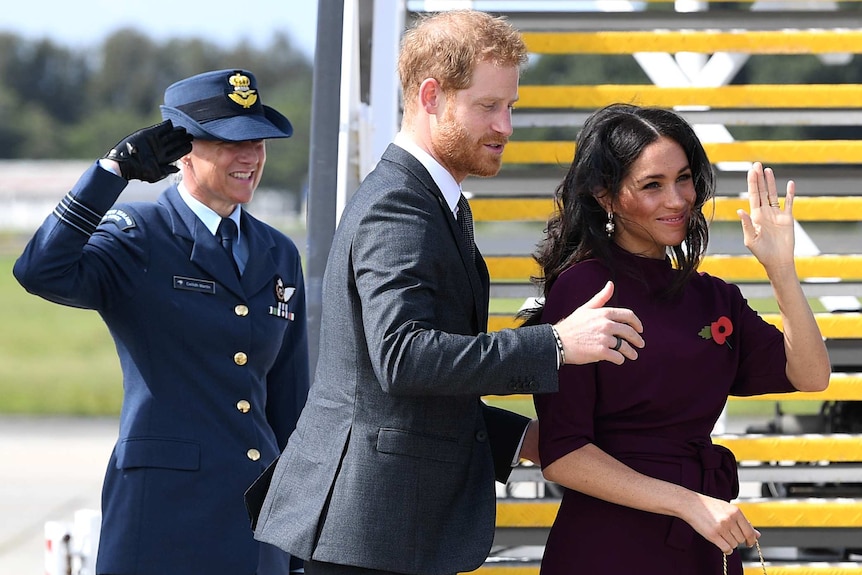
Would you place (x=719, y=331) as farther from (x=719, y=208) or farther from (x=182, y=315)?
(x=719, y=208)

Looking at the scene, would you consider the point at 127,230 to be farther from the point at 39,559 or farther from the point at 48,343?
the point at 48,343

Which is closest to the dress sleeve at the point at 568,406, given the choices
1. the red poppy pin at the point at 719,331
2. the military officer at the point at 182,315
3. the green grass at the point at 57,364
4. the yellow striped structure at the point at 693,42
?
the red poppy pin at the point at 719,331

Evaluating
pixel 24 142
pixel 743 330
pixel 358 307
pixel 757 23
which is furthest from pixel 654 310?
pixel 24 142

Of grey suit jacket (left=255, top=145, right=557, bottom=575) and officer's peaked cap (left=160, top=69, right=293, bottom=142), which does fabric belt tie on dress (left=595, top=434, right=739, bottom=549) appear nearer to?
grey suit jacket (left=255, top=145, right=557, bottom=575)

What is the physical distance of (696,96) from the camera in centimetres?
447

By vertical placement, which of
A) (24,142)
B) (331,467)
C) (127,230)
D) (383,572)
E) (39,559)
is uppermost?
(24,142)

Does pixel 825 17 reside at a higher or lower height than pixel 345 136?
higher

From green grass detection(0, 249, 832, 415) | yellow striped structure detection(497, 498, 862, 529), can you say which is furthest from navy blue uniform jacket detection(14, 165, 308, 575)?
green grass detection(0, 249, 832, 415)

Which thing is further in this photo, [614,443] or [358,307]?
[614,443]

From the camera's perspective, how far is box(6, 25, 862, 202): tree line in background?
56.0 metres

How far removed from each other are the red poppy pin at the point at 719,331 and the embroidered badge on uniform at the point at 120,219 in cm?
136

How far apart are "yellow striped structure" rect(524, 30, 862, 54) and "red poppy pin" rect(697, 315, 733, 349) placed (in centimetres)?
220

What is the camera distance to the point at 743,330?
2.55 metres

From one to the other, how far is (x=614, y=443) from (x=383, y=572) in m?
0.52
